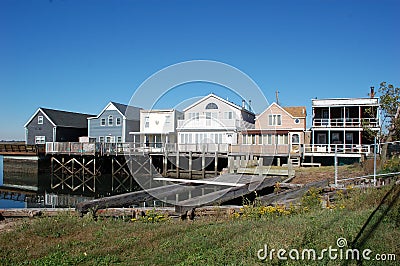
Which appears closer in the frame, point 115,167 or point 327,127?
point 327,127

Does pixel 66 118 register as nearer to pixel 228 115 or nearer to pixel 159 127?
pixel 159 127

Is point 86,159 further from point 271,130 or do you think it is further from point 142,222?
point 142,222

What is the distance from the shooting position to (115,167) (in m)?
38.2

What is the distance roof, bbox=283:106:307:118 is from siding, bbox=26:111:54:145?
28.8 m

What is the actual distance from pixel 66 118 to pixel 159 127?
48.8 ft

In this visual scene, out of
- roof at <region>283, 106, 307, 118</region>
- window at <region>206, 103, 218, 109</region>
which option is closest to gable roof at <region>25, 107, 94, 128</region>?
window at <region>206, 103, 218, 109</region>

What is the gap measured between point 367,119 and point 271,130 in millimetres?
9076

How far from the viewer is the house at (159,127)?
135 feet

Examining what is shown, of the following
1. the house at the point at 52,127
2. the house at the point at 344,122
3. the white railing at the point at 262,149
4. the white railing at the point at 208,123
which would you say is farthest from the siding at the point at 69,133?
the house at the point at 344,122

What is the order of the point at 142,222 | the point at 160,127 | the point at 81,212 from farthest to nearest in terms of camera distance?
the point at 160,127 → the point at 81,212 → the point at 142,222

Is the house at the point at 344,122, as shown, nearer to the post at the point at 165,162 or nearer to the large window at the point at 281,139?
the large window at the point at 281,139

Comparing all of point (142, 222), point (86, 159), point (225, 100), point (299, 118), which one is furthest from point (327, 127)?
point (142, 222)

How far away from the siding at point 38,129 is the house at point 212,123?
1745cm
